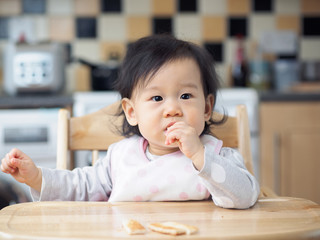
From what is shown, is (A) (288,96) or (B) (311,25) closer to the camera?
(A) (288,96)

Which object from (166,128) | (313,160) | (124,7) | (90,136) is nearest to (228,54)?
(124,7)

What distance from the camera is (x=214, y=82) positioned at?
3.71 feet

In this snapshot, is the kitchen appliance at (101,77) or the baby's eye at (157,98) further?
the kitchen appliance at (101,77)

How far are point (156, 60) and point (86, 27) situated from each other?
1949mm

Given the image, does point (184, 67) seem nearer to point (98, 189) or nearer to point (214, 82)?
point (214, 82)

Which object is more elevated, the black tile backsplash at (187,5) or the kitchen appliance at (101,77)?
the black tile backsplash at (187,5)

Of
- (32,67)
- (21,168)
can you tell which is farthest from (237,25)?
(21,168)

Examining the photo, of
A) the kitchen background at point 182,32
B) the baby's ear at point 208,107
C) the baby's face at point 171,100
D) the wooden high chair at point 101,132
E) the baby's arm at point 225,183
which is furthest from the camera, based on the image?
the kitchen background at point 182,32

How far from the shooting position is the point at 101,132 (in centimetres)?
131

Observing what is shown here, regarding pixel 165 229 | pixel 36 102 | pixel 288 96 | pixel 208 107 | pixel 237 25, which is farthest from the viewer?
pixel 237 25

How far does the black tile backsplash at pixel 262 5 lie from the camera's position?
9.72 ft

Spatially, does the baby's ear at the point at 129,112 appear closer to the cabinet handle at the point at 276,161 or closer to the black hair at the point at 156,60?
the black hair at the point at 156,60

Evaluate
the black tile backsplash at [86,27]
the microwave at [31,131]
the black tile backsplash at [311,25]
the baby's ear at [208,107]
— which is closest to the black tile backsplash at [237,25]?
the black tile backsplash at [311,25]

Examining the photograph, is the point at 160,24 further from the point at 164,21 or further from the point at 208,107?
the point at 208,107
